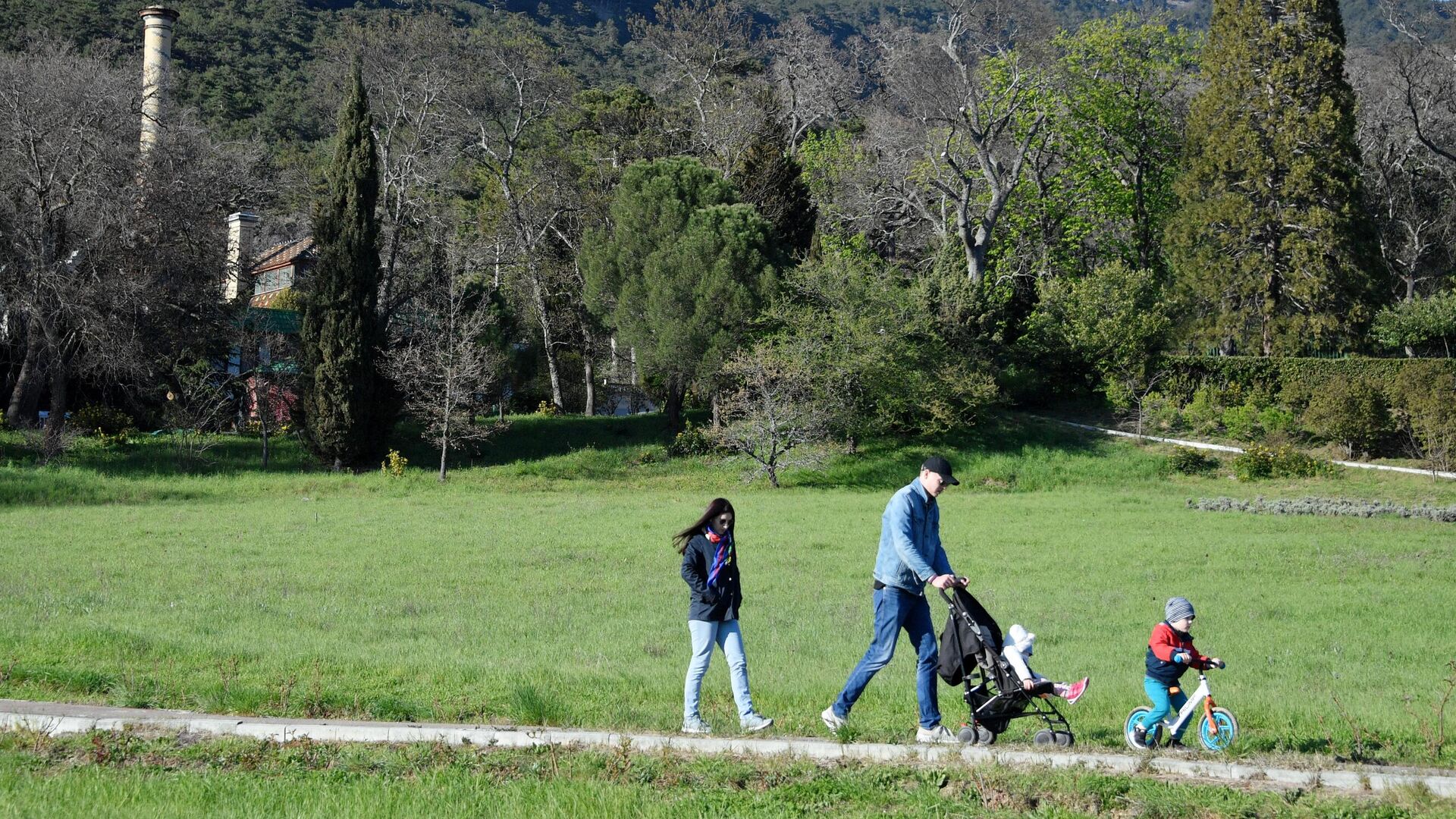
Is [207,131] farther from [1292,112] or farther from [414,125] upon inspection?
[1292,112]

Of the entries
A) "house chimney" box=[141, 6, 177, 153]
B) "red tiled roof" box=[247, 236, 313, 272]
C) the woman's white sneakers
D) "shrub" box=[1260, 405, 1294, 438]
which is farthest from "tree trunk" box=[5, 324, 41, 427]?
"shrub" box=[1260, 405, 1294, 438]

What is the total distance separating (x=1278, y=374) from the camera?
42156 mm

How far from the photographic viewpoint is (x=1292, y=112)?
43.9 meters

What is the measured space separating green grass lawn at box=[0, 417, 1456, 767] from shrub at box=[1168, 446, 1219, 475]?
982 millimetres

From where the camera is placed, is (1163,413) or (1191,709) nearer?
(1191,709)

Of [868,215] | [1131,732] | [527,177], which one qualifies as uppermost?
[527,177]

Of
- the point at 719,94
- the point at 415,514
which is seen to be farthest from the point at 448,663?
the point at 719,94

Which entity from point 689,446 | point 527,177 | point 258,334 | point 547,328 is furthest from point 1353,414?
point 258,334

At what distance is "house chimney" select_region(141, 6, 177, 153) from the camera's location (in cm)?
3803

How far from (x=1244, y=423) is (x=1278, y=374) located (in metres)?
3.63

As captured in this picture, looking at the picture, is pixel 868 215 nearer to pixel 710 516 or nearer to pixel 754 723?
pixel 710 516

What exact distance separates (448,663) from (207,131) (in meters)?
35.0

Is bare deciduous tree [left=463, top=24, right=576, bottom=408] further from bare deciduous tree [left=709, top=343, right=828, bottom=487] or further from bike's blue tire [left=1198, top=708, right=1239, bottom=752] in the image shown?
bike's blue tire [left=1198, top=708, right=1239, bottom=752]

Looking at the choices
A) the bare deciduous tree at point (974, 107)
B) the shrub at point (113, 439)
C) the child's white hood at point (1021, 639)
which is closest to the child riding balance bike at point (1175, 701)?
the child's white hood at point (1021, 639)
